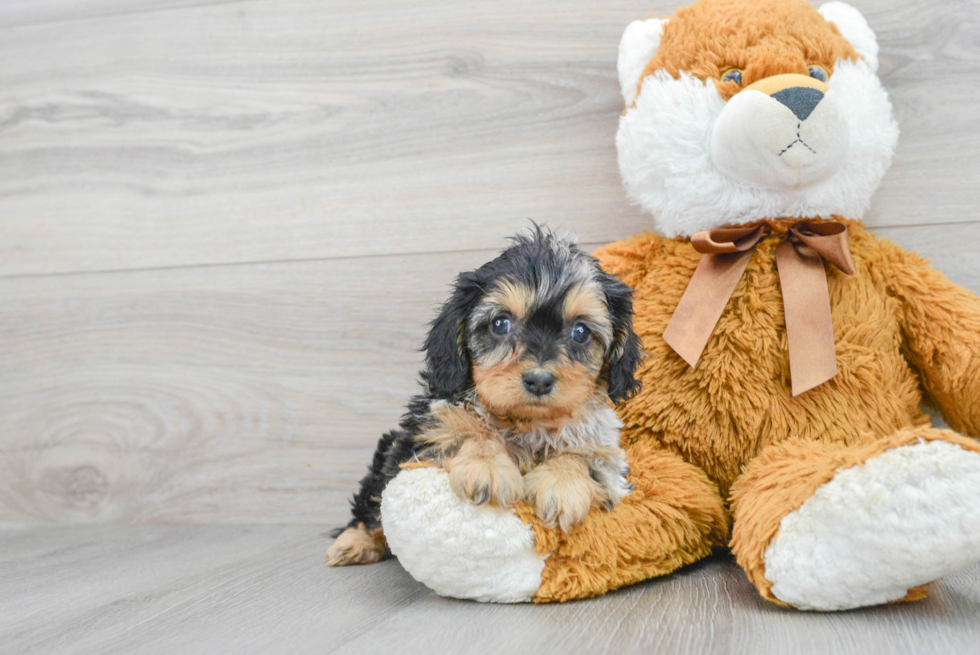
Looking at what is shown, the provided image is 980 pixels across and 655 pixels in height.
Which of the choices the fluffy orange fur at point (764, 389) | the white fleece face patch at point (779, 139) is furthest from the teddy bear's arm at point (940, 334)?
the white fleece face patch at point (779, 139)

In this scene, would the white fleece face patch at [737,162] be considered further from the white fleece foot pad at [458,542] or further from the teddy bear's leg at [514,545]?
the white fleece foot pad at [458,542]

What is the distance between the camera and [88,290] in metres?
2.27

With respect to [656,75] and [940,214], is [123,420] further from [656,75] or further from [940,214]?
[940,214]

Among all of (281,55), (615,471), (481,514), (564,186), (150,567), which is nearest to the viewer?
(481,514)

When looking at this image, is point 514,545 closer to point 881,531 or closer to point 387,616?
point 387,616

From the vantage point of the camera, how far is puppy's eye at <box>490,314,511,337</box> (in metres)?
1.35

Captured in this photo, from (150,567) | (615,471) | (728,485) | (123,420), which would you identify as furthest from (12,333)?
(728,485)

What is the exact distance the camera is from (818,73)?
4.98ft

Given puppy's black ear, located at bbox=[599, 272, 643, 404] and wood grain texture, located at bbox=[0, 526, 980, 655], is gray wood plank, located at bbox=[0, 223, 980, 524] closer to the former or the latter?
wood grain texture, located at bbox=[0, 526, 980, 655]

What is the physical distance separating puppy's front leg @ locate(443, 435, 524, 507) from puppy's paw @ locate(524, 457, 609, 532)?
0.03m

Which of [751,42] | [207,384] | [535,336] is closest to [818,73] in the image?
[751,42]

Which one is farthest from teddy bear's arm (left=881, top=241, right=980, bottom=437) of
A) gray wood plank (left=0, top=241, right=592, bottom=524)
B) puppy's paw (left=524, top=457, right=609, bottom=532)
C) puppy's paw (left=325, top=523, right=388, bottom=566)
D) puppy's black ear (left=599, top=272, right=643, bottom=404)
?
puppy's paw (left=325, top=523, right=388, bottom=566)

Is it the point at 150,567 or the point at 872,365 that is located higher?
the point at 872,365

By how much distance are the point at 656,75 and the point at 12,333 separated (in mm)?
2006
